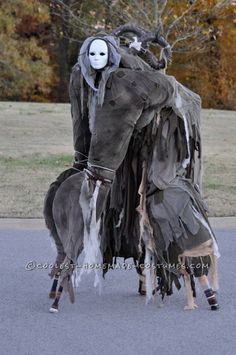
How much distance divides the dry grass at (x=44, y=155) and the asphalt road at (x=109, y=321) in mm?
2634

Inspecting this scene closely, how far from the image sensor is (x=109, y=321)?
188 inches

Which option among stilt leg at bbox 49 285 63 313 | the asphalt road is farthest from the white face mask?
the asphalt road

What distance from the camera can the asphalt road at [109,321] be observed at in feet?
14.1

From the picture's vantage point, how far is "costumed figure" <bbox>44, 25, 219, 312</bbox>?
4.69 meters

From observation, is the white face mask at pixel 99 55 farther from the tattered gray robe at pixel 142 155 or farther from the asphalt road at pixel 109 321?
the asphalt road at pixel 109 321

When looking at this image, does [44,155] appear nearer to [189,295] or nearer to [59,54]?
[189,295]

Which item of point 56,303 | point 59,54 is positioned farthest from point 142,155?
point 59,54

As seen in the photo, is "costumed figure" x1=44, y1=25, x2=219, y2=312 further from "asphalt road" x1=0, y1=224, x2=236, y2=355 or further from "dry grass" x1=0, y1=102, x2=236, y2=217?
"dry grass" x1=0, y1=102, x2=236, y2=217

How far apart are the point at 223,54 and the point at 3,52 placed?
759cm

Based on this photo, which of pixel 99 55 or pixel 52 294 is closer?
pixel 99 55

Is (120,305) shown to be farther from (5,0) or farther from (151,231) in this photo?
(5,0)

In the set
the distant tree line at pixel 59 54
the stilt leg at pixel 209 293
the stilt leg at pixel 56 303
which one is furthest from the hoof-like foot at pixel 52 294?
the distant tree line at pixel 59 54

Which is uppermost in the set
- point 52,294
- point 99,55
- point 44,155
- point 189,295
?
point 99,55

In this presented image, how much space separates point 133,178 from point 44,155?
8409mm
